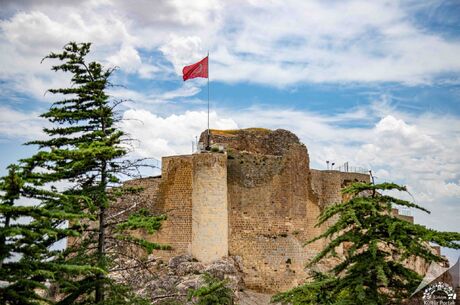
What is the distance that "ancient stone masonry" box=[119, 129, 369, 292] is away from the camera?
107ft

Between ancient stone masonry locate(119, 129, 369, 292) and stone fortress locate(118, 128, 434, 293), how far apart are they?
0.18ft

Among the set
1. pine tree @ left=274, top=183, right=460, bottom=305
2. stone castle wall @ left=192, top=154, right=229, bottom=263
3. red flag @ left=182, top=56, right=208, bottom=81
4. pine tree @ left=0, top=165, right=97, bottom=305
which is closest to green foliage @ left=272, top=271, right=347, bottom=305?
pine tree @ left=274, top=183, right=460, bottom=305

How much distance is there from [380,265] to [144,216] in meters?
7.31

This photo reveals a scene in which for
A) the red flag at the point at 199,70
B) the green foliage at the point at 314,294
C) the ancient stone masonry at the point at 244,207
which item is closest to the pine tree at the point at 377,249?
the green foliage at the point at 314,294

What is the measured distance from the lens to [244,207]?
34.3 m

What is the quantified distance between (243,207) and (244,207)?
65mm

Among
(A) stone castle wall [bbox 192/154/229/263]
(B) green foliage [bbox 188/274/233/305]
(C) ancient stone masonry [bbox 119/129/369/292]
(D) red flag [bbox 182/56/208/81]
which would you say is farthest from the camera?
(D) red flag [bbox 182/56/208/81]

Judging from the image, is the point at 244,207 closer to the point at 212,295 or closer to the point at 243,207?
the point at 243,207

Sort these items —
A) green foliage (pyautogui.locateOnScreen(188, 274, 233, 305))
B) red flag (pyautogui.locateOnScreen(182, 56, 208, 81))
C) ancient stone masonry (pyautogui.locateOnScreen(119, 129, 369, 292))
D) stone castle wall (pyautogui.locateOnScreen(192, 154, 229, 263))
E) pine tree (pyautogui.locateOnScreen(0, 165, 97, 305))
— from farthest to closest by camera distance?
red flag (pyautogui.locateOnScreen(182, 56, 208, 81))
ancient stone masonry (pyautogui.locateOnScreen(119, 129, 369, 292))
stone castle wall (pyautogui.locateOnScreen(192, 154, 229, 263))
green foliage (pyautogui.locateOnScreen(188, 274, 233, 305))
pine tree (pyautogui.locateOnScreen(0, 165, 97, 305))

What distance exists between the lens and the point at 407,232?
528 inches

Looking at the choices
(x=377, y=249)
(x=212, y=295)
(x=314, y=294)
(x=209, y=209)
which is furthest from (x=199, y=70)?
(x=377, y=249)

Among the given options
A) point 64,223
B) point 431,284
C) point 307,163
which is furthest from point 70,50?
point 307,163

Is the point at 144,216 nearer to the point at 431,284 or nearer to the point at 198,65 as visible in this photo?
the point at 431,284

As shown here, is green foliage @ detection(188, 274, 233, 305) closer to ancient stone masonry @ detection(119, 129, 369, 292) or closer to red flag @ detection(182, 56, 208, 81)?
ancient stone masonry @ detection(119, 129, 369, 292)
